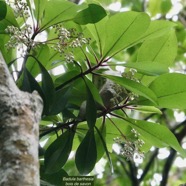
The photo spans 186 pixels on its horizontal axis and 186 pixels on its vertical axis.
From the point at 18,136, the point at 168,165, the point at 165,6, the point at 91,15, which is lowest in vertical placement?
the point at 168,165

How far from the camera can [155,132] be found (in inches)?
39.3

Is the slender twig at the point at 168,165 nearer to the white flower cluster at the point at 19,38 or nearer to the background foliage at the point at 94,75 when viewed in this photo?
the background foliage at the point at 94,75

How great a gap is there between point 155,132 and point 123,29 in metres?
0.23

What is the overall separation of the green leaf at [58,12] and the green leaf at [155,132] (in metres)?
0.25

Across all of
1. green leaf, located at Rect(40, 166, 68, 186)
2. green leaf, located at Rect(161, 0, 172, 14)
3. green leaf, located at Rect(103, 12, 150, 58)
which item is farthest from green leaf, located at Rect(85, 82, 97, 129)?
green leaf, located at Rect(161, 0, 172, 14)

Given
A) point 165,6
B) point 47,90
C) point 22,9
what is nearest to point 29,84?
point 47,90

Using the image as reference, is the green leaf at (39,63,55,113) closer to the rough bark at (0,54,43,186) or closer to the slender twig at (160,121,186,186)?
the rough bark at (0,54,43,186)

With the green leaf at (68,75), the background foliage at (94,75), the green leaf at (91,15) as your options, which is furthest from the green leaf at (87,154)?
the green leaf at (91,15)

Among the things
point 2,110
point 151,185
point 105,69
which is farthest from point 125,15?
point 151,185

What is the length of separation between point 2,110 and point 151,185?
180 centimetres

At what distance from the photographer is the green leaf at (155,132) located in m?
0.99

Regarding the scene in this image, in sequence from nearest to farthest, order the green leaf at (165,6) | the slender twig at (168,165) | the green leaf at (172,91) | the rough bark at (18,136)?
the rough bark at (18,136) → the green leaf at (172,91) → the slender twig at (168,165) → the green leaf at (165,6)

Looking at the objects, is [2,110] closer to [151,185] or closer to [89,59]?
[89,59]

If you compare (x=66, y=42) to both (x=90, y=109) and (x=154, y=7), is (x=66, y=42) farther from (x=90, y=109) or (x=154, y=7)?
(x=154, y=7)
